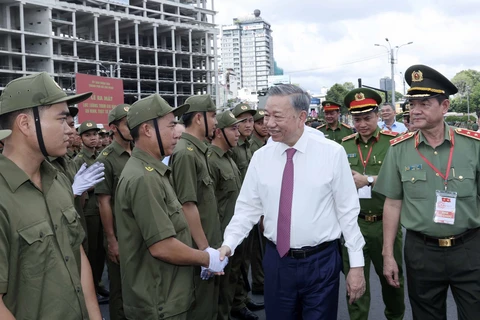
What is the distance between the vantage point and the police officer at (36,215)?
185 cm

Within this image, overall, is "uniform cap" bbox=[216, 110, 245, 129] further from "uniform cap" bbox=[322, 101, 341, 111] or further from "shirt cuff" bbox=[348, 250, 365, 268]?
"uniform cap" bbox=[322, 101, 341, 111]

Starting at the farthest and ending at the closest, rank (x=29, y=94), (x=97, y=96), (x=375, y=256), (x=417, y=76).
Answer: (x=97, y=96)
(x=375, y=256)
(x=417, y=76)
(x=29, y=94)

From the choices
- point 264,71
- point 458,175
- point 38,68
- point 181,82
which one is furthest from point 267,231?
point 264,71

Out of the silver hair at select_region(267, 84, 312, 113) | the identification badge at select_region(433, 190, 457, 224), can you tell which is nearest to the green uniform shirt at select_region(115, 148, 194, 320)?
the silver hair at select_region(267, 84, 312, 113)

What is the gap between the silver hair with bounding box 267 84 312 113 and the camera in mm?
2885

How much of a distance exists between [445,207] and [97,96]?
11224 millimetres

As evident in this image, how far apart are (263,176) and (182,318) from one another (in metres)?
1.03

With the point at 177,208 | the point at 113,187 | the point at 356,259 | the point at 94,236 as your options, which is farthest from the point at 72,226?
the point at 94,236

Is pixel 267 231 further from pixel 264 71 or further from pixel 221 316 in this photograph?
pixel 264 71

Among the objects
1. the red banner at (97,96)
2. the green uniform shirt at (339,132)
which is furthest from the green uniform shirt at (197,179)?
the red banner at (97,96)

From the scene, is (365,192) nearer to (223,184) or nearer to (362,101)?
(362,101)

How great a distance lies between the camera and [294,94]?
2.90 m

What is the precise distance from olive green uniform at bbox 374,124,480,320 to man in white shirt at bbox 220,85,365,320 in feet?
1.80

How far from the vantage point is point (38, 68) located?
5697 centimetres
